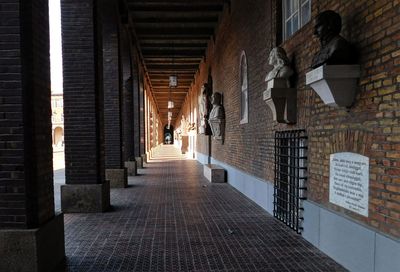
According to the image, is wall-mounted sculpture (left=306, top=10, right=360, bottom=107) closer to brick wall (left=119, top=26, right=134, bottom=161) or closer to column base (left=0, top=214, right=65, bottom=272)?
column base (left=0, top=214, right=65, bottom=272)

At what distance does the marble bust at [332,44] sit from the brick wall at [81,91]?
14.9 feet

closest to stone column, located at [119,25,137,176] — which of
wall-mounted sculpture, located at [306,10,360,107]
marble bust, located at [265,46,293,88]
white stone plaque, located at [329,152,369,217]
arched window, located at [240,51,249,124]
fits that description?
arched window, located at [240,51,249,124]

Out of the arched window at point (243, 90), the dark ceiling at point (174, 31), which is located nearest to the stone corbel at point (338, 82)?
the arched window at point (243, 90)

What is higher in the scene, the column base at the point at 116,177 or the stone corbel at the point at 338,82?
the stone corbel at the point at 338,82

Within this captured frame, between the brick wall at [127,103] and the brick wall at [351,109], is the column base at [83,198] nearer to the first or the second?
the brick wall at [351,109]

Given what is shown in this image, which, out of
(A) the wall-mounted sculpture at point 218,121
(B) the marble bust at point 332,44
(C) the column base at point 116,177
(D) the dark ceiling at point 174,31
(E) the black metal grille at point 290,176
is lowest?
(C) the column base at point 116,177

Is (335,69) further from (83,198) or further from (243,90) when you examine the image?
(243,90)

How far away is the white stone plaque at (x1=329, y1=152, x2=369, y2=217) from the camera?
3777mm

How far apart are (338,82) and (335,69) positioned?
0.51 ft

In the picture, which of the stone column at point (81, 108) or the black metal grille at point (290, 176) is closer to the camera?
the black metal grille at point (290, 176)

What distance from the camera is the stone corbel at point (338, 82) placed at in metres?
3.84

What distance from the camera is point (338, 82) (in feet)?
12.8

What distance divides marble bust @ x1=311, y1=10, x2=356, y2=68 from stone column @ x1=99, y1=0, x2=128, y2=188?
7172mm

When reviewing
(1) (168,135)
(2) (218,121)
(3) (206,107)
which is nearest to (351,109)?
(2) (218,121)
